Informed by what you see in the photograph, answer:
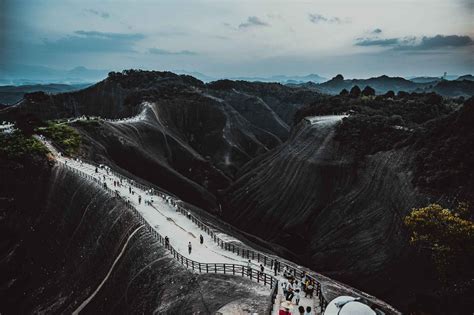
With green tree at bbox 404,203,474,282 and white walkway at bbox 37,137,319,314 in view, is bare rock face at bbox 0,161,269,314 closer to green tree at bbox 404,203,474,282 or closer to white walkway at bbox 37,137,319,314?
white walkway at bbox 37,137,319,314

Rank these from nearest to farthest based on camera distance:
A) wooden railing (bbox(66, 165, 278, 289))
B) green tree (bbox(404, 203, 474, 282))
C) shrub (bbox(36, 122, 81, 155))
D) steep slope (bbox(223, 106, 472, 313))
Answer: wooden railing (bbox(66, 165, 278, 289)), green tree (bbox(404, 203, 474, 282)), steep slope (bbox(223, 106, 472, 313)), shrub (bbox(36, 122, 81, 155))

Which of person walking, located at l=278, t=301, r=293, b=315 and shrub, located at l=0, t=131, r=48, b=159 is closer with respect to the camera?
person walking, located at l=278, t=301, r=293, b=315

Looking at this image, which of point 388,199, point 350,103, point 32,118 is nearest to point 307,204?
point 388,199

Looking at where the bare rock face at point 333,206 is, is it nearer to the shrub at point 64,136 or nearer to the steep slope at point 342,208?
the steep slope at point 342,208

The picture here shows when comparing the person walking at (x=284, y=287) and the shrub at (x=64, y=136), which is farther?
the shrub at (x=64, y=136)

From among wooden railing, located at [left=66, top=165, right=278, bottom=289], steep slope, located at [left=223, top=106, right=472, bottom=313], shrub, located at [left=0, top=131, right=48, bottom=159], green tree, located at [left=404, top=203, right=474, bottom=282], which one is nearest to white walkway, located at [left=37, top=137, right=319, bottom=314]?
wooden railing, located at [left=66, top=165, right=278, bottom=289]

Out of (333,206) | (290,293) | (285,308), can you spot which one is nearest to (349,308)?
(285,308)

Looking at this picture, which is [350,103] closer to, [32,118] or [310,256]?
[310,256]

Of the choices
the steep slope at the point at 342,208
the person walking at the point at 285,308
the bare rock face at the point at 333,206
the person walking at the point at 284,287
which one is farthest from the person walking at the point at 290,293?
the bare rock face at the point at 333,206

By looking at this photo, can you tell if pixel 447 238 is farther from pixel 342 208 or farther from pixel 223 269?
pixel 342 208
